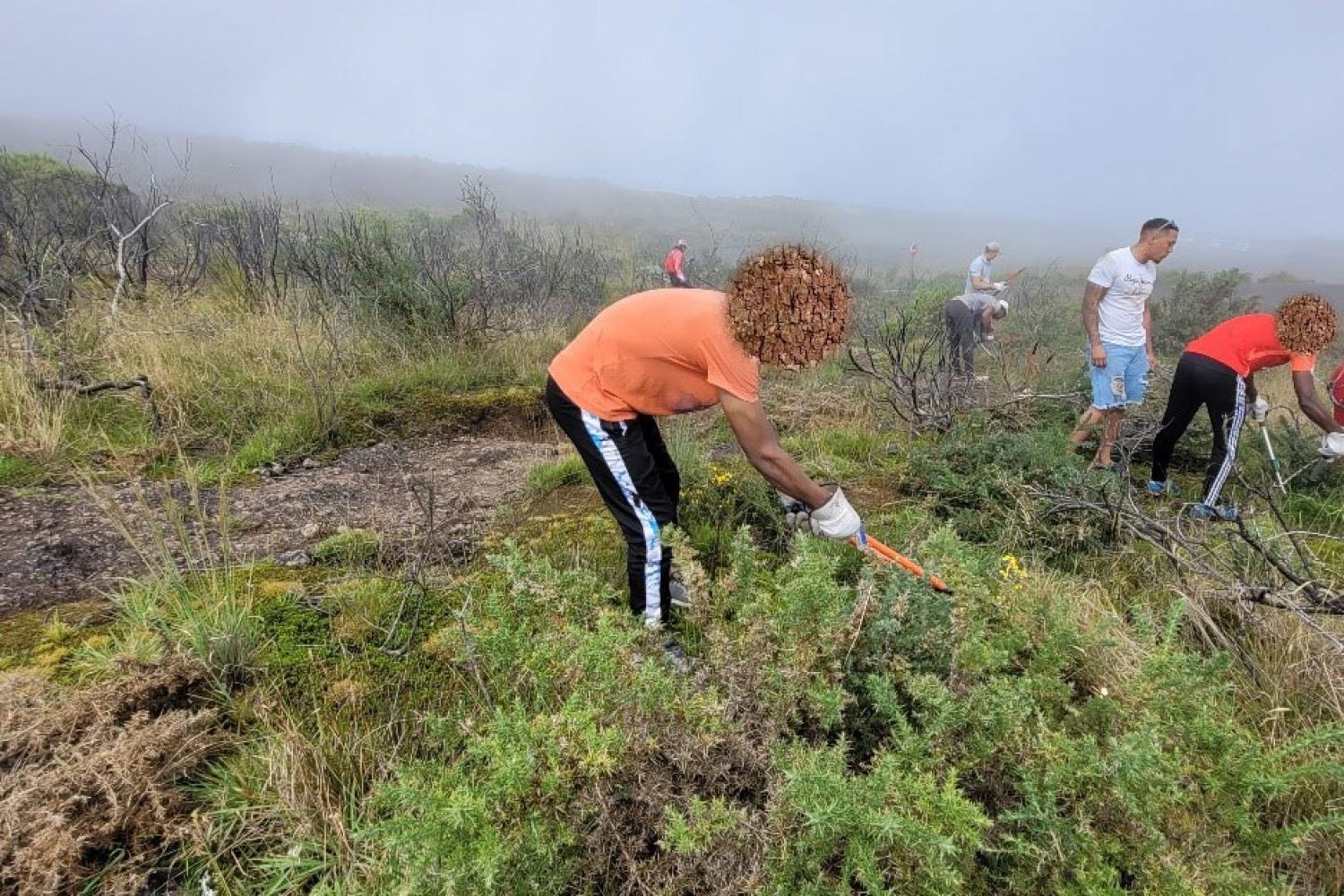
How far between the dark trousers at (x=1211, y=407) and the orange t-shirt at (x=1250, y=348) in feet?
0.17

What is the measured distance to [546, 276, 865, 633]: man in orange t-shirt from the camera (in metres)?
1.96

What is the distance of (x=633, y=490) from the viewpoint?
2184 millimetres

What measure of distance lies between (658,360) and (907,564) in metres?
1.09

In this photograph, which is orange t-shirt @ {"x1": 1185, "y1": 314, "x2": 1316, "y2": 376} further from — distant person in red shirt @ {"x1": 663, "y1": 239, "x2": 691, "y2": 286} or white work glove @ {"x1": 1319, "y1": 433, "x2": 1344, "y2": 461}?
distant person in red shirt @ {"x1": 663, "y1": 239, "x2": 691, "y2": 286}

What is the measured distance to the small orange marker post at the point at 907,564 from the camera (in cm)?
196

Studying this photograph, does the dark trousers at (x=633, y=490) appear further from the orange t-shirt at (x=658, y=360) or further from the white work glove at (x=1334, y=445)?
the white work glove at (x=1334, y=445)

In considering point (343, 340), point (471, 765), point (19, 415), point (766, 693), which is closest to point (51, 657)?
point (471, 765)

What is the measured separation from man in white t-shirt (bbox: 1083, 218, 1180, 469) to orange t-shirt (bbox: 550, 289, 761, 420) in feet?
10.5

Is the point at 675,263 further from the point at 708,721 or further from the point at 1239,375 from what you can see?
the point at 708,721

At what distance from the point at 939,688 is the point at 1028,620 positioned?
2.80ft

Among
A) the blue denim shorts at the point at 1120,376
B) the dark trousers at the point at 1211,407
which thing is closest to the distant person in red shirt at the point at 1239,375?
the dark trousers at the point at 1211,407

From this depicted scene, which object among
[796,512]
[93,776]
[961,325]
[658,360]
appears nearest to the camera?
[93,776]

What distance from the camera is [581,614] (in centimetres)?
188

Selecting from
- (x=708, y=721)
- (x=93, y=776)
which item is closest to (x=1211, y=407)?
(x=708, y=721)
